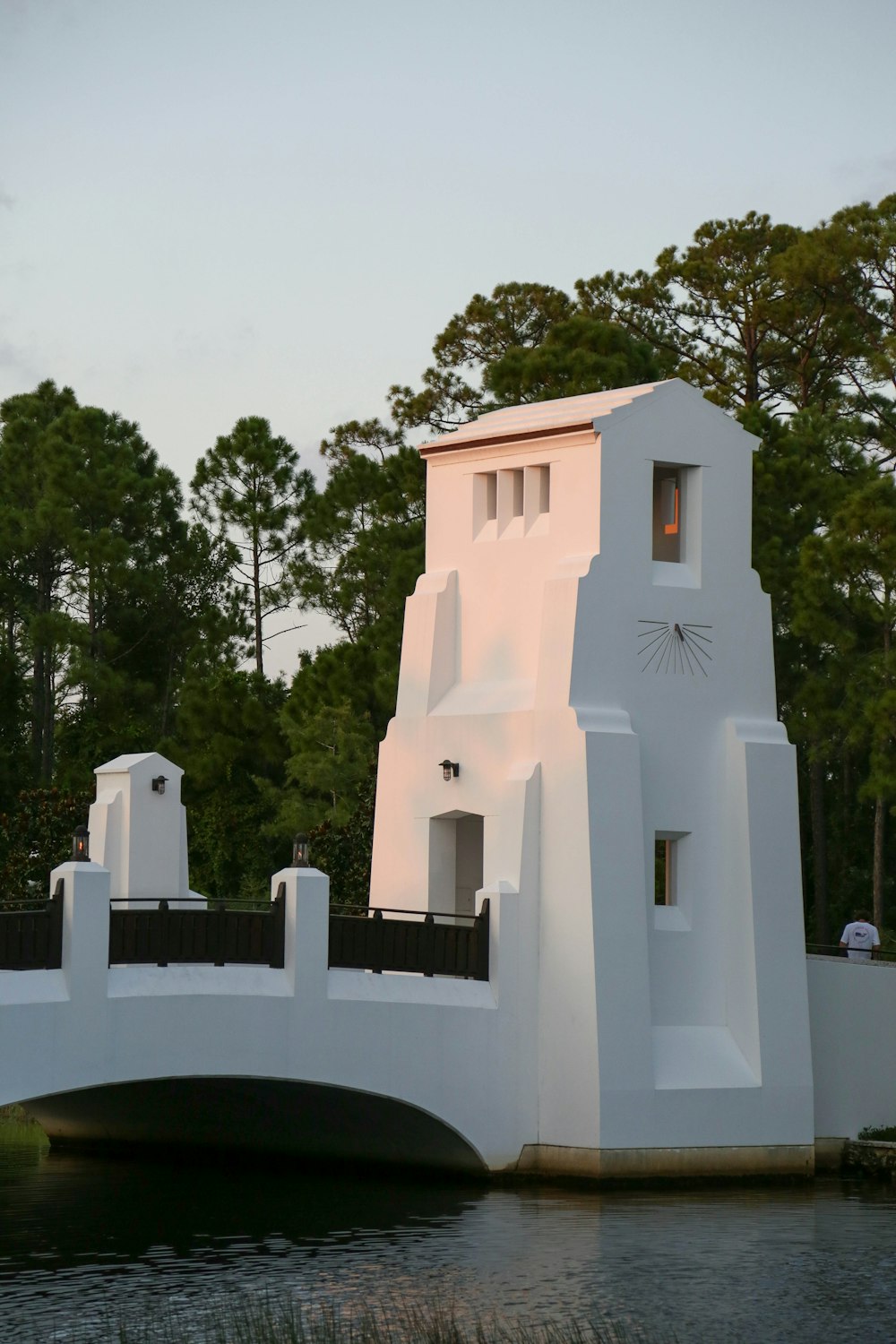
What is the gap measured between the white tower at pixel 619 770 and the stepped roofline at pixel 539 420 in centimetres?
4

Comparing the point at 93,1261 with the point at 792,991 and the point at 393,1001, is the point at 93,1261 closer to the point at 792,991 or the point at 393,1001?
the point at 393,1001

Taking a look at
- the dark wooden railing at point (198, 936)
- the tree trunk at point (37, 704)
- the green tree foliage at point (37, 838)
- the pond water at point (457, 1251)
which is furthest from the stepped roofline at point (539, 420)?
the tree trunk at point (37, 704)

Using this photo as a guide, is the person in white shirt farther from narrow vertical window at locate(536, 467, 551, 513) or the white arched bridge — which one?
narrow vertical window at locate(536, 467, 551, 513)

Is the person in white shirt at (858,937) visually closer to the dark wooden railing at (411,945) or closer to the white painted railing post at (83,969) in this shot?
the dark wooden railing at (411,945)

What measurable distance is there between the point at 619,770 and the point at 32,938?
239 inches

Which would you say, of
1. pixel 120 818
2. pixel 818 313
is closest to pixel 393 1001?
pixel 120 818

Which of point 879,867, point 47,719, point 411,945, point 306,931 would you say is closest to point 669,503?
point 411,945

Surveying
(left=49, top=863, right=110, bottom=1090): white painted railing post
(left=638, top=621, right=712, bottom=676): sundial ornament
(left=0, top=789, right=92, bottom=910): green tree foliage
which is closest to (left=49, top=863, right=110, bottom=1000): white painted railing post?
(left=49, top=863, right=110, bottom=1090): white painted railing post

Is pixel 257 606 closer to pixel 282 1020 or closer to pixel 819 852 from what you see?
pixel 819 852

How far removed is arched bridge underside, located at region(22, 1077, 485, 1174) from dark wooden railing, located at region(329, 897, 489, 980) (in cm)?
120

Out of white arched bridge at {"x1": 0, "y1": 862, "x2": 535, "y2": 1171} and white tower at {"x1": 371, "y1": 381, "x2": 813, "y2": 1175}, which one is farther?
white tower at {"x1": 371, "y1": 381, "x2": 813, "y2": 1175}

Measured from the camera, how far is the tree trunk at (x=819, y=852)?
33969mm

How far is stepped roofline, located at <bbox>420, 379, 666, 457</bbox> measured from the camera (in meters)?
22.3

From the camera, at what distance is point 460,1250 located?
1712cm
